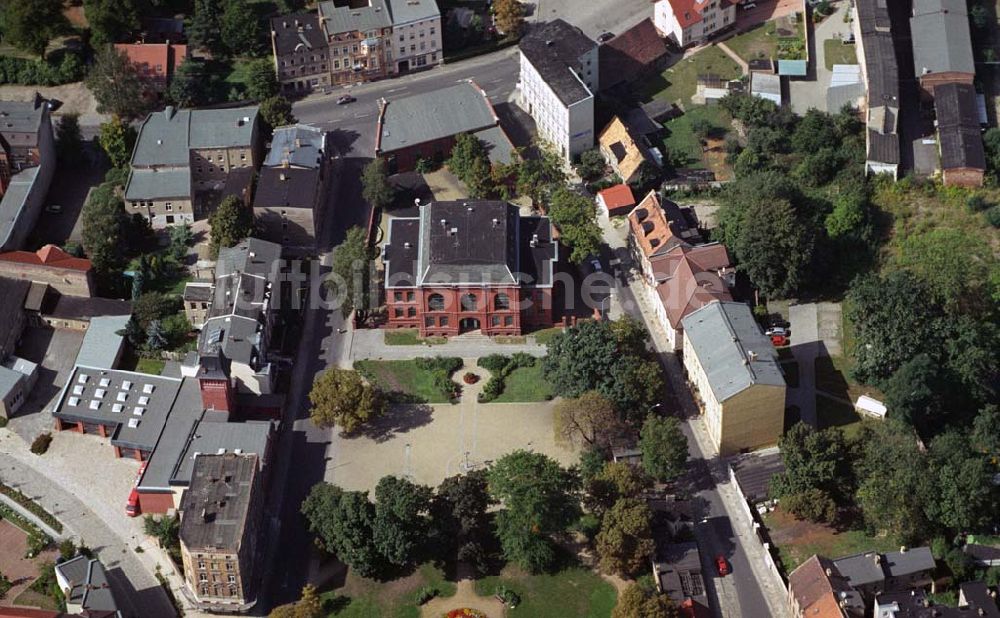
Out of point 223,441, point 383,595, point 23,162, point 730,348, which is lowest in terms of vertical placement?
point 383,595

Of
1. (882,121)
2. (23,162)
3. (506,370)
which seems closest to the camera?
(506,370)

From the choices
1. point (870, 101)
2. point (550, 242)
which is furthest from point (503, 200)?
point (870, 101)

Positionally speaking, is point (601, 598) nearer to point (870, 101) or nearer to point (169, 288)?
point (169, 288)

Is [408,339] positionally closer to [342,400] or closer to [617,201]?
[342,400]

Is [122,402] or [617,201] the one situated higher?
[617,201]

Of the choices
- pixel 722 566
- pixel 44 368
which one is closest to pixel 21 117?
pixel 44 368

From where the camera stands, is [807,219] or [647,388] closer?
[647,388]
